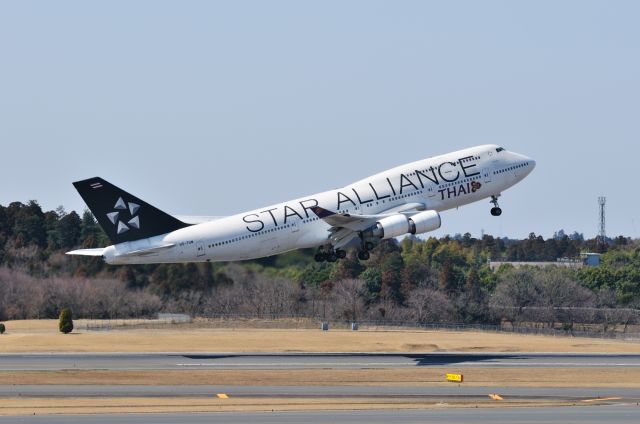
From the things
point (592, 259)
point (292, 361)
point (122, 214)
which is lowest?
point (292, 361)

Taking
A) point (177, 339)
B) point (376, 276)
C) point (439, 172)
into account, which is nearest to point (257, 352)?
point (177, 339)

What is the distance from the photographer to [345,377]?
70.4 m

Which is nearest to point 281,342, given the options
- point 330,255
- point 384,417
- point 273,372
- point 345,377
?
point 330,255

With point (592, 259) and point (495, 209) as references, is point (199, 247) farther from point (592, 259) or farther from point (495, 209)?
point (592, 259)

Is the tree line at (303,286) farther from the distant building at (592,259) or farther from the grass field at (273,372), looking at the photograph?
the distant building at (592,259)

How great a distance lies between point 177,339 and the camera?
92250 mm

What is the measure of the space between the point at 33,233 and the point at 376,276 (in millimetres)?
35822

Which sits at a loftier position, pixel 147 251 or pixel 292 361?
pixel 147 251

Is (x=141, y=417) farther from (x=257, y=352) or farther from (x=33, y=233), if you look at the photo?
(x=33, y=233)

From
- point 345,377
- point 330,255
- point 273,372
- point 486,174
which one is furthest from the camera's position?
point 330,255

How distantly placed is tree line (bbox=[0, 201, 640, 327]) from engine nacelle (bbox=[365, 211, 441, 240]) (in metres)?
14.8

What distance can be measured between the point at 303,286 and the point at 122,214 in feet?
171

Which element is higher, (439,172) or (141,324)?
(439,172)

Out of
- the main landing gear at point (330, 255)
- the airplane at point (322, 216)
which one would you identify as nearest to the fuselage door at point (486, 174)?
the airplane at point (322, 216)
